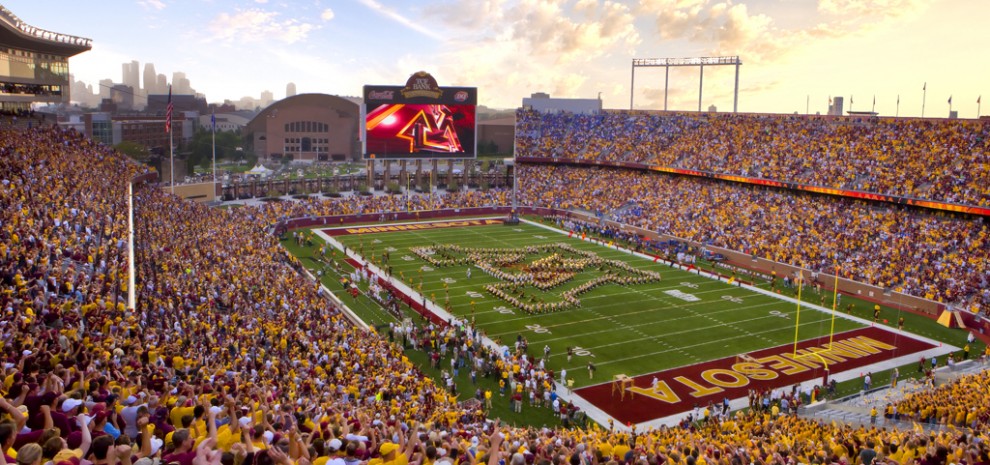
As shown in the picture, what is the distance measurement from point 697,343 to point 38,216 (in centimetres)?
1991

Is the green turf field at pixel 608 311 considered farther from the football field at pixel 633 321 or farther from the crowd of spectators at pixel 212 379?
the crowd of spectators at pixel 212 379

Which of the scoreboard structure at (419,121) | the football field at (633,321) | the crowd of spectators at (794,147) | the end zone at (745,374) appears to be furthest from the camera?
the scoreboard structure at (419,121)

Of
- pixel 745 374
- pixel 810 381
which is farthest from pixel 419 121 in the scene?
pixel 810 381

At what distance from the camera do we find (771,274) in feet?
114

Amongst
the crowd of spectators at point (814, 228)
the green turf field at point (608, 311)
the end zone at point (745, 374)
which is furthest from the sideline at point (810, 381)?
the crowd of spectators at point (814, 228)

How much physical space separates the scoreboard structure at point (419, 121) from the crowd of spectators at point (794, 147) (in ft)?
23.9

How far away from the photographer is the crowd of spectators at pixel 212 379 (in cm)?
646

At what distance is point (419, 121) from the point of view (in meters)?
53.4

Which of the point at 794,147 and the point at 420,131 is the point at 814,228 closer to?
the point at 794,147

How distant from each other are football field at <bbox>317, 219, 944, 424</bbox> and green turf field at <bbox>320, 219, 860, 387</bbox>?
0.06 metres

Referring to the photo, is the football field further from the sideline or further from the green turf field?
the sideline

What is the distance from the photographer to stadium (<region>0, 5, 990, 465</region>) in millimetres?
8953

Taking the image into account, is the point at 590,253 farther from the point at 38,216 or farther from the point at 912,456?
the point at 912,456

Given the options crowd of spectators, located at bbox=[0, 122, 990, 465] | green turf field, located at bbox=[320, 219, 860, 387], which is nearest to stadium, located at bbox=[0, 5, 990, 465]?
crowd of spectators, located at bbox=[0, 122, 990, 465]
